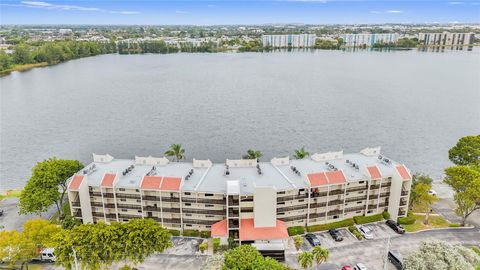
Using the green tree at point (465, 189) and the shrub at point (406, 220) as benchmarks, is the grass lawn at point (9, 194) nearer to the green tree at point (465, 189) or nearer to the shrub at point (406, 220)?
the shrub at point (406, 220)

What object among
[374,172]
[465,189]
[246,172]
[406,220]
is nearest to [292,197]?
[246,172]

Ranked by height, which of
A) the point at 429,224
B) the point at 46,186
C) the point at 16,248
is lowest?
the point at 429,224

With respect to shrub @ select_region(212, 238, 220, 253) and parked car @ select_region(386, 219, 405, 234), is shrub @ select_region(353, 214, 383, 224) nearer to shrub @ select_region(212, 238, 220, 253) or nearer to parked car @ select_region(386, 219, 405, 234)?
parked car @ select_region(386, 219, 405, 234)

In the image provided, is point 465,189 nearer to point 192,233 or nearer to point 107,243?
point 192,233

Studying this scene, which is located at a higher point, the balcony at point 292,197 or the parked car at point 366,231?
the balcony at point 292,197

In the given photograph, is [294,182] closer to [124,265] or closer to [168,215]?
[168,215]

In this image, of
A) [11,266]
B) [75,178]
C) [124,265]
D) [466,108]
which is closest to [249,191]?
[124,265]

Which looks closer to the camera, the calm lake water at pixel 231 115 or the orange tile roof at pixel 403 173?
the orange tile roof at pixel 403 173

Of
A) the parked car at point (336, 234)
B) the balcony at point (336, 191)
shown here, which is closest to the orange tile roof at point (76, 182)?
the balcony at point (336, 191)
